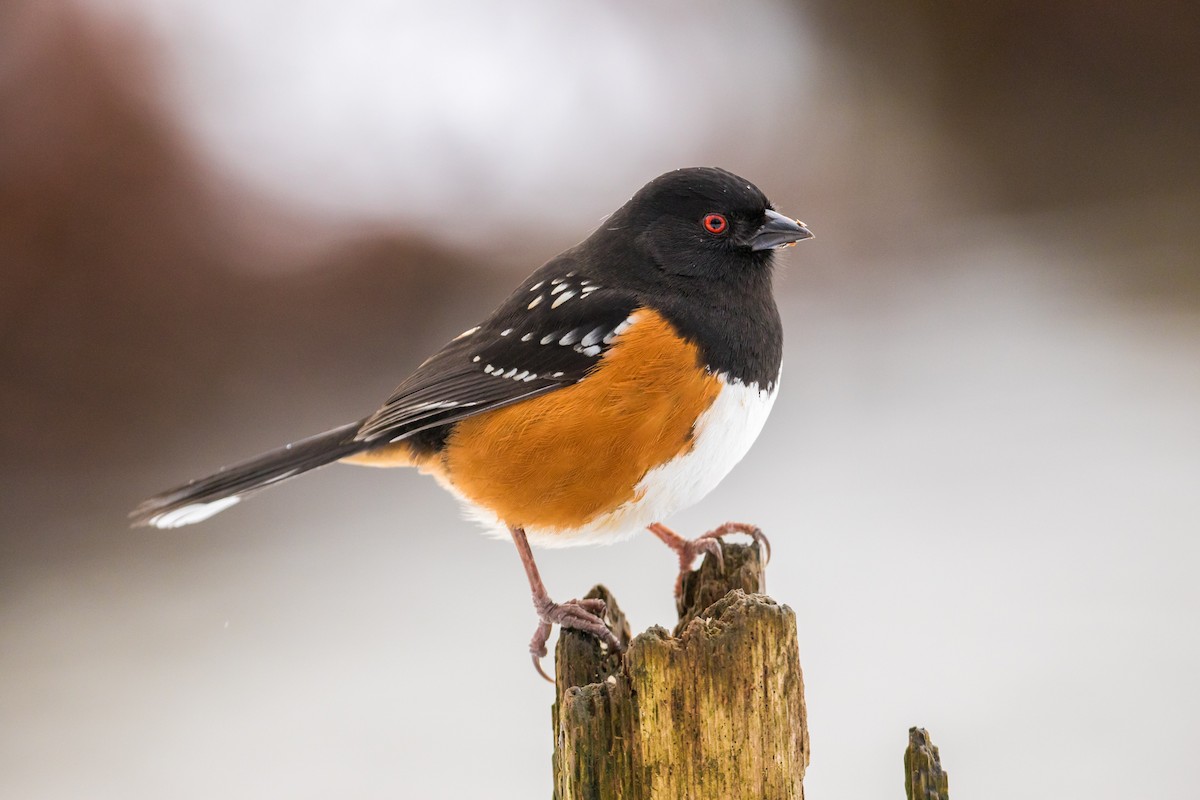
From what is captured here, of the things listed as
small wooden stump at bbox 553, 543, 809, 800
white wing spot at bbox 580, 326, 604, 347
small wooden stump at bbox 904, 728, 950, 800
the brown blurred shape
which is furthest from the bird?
the brown blurred shape

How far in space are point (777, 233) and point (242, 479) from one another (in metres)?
1.31

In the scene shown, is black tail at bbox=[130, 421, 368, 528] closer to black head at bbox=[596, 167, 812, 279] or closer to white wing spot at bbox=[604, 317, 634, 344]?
white wing spot at bbox=[604, 317, 634, 344]

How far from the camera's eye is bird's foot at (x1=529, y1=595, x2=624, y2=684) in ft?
6.63

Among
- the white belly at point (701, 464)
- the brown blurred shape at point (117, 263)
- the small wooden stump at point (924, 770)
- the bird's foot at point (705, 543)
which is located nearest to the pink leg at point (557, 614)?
the white belly at point (701, 464)

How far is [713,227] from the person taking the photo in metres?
2.24

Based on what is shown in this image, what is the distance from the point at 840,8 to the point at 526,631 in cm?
567

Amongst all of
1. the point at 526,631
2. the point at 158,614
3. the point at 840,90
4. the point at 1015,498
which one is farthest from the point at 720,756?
the point at 840,90

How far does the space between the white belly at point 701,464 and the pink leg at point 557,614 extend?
0.15 meters

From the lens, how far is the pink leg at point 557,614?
202cm

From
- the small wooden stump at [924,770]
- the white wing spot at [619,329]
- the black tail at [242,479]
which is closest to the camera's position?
the small wooden stump at [924,770]

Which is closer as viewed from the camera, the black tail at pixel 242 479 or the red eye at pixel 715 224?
the red eye at pixel 715 224

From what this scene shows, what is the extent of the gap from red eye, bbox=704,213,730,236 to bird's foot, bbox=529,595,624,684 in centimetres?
78

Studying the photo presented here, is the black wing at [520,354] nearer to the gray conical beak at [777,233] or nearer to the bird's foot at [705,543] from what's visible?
the gray conical beak at [777,233]

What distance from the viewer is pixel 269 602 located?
4391mm
